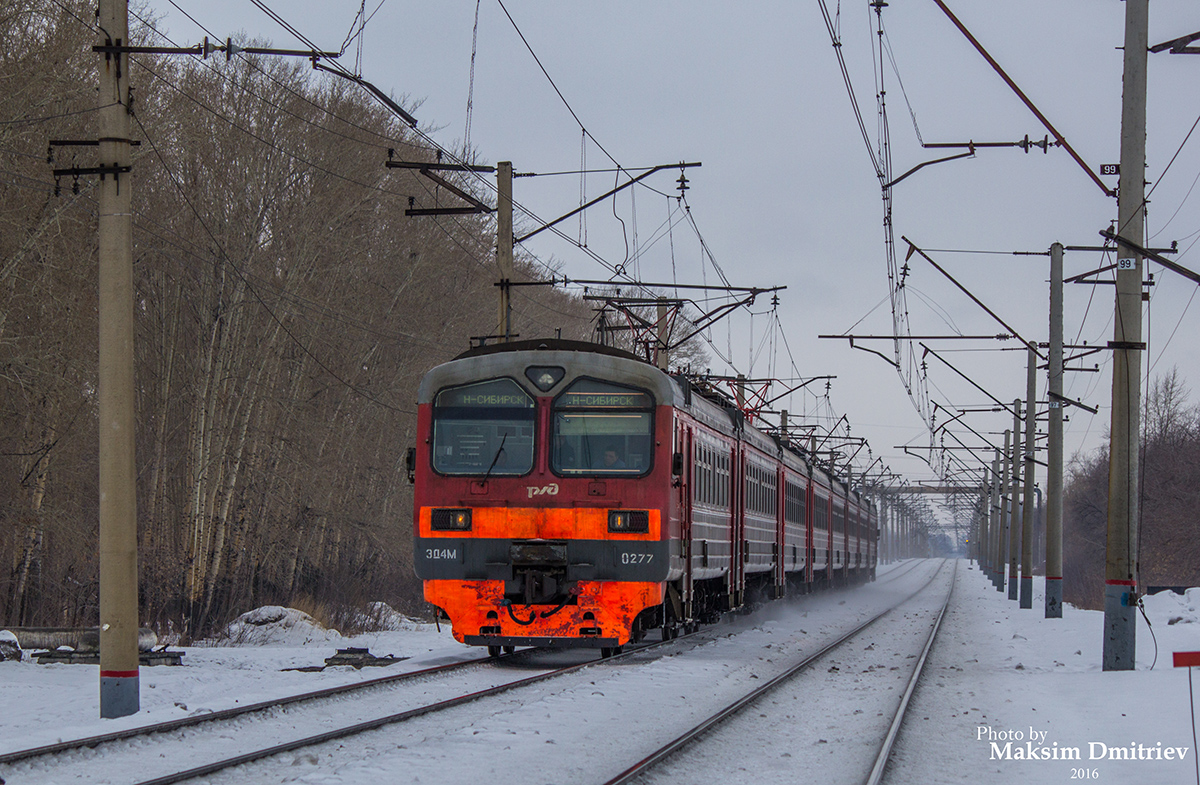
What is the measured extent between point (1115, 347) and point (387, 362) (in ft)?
60.7

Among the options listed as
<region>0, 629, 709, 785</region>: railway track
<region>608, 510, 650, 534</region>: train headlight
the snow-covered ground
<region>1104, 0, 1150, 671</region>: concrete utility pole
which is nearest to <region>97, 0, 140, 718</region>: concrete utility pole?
the snow-covered ground

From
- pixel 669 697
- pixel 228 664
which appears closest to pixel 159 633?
pixel 228 664

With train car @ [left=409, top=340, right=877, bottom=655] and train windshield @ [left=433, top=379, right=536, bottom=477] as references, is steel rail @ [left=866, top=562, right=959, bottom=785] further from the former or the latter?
train windshield @ [left=433, top=379, right=536, bottom=477]

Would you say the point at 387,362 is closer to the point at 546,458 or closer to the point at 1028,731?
the point at 546,458

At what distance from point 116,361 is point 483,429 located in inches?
164

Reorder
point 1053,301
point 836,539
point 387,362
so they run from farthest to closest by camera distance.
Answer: point 836,539 → point 387,362 → point 1053,301

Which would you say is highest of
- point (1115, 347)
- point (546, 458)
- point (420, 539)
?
point (1115, 347)

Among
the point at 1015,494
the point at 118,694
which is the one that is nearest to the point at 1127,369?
the point at 118,694

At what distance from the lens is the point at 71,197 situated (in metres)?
16.5

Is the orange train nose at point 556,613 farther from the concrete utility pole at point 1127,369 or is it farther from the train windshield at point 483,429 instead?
the concrete utility pole at point 1127,369

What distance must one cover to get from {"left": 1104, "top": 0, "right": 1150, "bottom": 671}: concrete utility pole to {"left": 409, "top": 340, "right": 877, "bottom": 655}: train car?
15.2 feet

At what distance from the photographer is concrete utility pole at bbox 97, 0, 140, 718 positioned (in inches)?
400

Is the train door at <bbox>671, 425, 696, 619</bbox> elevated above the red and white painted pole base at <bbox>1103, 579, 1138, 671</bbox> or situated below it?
above

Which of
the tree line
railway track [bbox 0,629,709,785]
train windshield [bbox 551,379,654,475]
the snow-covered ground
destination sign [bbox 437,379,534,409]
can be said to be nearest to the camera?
railway track [bbox 0,629,709,785]
